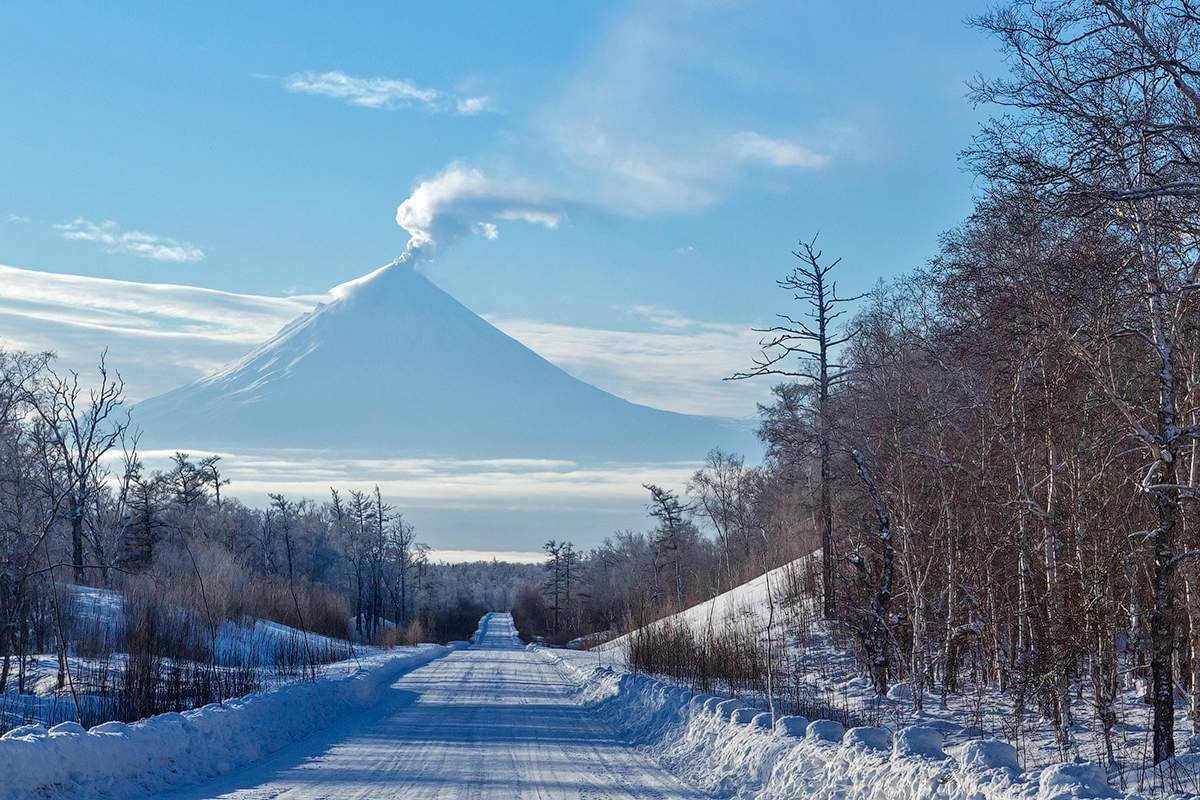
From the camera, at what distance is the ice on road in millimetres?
10352

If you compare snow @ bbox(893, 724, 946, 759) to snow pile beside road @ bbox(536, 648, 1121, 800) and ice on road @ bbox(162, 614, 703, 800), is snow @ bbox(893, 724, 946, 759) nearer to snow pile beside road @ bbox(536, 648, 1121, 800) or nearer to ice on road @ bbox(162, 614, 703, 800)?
snow pile beside road @ bbox(536, 648, 1121, 800)

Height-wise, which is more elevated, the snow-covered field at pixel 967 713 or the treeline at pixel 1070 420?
the treeline at pixel 1070 420

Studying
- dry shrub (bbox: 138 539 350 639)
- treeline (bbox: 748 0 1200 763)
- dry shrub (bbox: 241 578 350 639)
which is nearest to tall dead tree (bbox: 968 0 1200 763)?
treeline (bbox: 748 0 1200 763)

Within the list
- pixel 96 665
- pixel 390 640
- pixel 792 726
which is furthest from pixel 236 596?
pixel 792 726

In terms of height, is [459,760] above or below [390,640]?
above

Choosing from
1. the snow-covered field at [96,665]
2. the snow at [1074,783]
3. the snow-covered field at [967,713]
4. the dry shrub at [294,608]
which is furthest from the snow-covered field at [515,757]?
the dry shrub at [294,608]

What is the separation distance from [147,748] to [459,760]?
350cm

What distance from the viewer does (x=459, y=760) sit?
12.6 m

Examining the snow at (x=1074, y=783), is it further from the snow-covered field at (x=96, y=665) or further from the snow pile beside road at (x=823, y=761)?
the snow-covered field at (x=96, y=665)

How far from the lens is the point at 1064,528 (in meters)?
15.6

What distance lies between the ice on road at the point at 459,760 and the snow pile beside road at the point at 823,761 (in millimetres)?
540

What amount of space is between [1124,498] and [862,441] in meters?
9.52

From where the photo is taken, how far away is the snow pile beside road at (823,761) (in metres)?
7.36

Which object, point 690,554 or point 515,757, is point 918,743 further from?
point 690,554
